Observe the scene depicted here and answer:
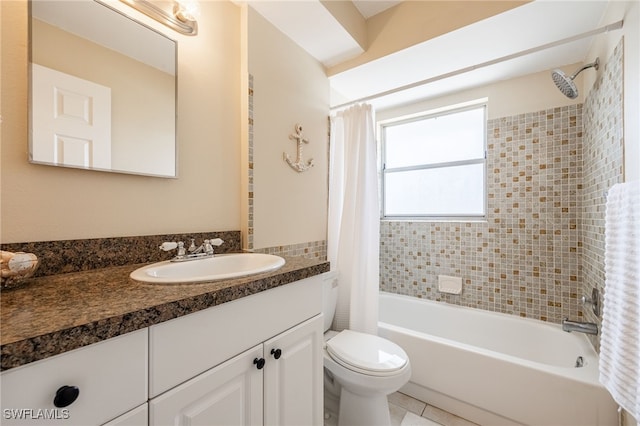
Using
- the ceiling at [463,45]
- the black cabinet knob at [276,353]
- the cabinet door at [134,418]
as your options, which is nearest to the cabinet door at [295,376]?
the black cabinet knob at [276,353]

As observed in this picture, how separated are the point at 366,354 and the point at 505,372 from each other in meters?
0.76

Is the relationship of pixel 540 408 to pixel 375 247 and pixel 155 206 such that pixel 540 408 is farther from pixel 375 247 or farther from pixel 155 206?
pixel 155 206

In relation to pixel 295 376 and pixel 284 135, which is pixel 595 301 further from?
pixel 284 135

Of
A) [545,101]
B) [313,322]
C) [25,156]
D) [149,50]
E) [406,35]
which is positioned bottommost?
[313,322]

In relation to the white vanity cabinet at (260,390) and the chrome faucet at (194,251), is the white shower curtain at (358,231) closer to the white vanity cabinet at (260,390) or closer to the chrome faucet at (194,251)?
the white vanity cabinet at (260,390)

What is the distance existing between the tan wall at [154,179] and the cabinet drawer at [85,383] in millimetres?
621

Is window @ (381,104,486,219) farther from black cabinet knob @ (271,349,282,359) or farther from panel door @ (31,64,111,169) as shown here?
panel door @ (31,64,111,169)

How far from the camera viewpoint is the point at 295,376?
96cm

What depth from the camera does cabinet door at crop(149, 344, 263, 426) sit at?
2.05ft

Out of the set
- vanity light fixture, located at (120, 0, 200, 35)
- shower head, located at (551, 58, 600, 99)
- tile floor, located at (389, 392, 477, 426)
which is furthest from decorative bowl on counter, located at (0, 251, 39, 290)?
shower head, located at (551, 58, 600, 99)

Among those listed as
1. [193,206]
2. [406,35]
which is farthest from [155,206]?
[406,35]

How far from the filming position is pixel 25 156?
838 millimetres

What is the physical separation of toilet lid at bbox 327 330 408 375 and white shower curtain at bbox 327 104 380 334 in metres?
0.25

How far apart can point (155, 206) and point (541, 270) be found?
2.47 metres
